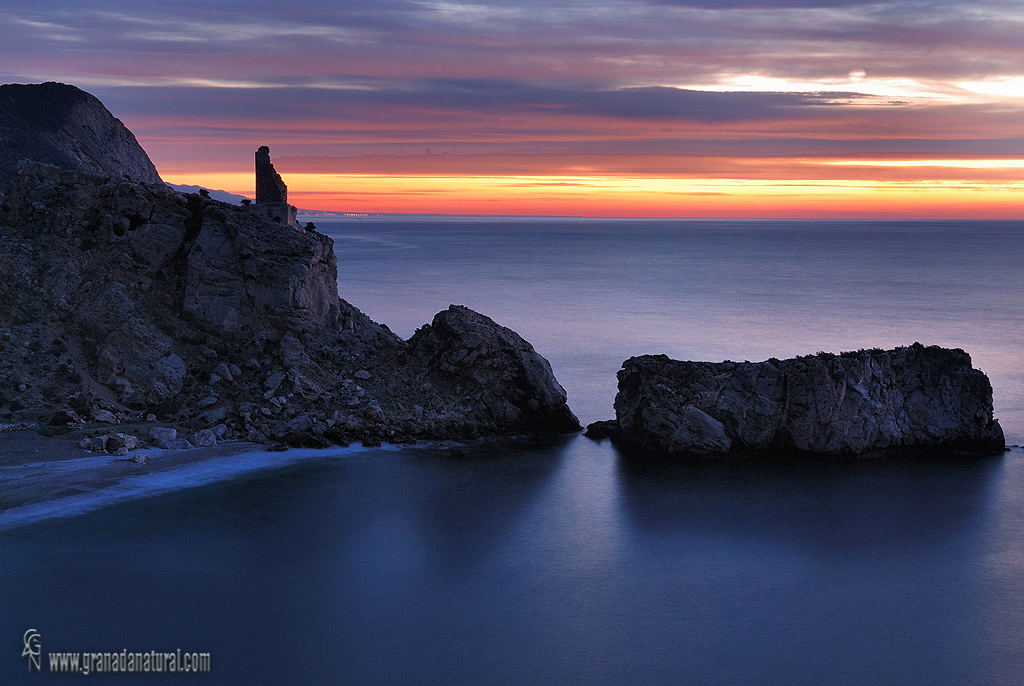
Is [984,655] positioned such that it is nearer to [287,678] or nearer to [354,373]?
[287,678]

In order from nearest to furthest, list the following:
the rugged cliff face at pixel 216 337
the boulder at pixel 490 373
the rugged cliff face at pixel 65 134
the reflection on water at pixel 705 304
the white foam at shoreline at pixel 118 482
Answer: the white foam at shoreline at pixel 118 482 < the rugged cliff face at pixel 216 337 < the boulder at pixel 490 373 < the rugged cliff face at pixel 65 134 < the reflection on water at pixel 705 304

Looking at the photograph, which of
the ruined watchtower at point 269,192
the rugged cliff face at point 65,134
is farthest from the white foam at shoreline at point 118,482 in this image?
the rugged cliff face at point 65,134

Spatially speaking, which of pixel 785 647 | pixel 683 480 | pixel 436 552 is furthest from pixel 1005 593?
pixel 436 552

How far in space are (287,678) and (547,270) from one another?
Result: 425 ft

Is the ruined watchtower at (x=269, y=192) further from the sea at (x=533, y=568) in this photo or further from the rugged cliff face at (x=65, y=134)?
the rugged cliff face at (x=65, y=134)

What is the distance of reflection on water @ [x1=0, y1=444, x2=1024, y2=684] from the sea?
8 cm

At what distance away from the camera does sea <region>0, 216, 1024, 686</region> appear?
22.2 metres

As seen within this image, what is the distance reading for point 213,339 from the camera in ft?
133

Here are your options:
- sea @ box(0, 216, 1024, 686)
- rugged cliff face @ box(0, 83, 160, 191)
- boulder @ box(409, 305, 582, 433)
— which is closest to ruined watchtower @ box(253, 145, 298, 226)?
boulder @ box(409, 305, 582, 433)

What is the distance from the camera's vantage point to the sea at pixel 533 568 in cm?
2219

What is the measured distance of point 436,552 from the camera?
28.8 meters

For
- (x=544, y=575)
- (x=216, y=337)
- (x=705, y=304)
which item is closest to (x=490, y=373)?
(x=216, y=337)

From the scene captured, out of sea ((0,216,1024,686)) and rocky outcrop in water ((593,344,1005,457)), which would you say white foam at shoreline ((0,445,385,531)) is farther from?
rocky outcrop in water ((593,344,1005,457))

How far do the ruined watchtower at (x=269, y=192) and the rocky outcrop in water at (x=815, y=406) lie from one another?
60.9 feet
